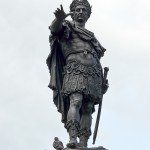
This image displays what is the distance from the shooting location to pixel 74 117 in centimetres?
1446

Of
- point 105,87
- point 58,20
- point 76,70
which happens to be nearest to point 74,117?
point 76,70

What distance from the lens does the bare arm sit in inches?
582

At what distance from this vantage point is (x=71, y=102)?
14.8 metres

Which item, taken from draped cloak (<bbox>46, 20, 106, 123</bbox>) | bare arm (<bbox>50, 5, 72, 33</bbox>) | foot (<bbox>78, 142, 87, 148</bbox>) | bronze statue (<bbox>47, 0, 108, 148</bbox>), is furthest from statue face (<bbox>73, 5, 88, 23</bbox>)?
foot (<bbox>78, 142, 87, 148</bbox>)

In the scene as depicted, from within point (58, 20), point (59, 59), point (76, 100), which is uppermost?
point (58, 20)

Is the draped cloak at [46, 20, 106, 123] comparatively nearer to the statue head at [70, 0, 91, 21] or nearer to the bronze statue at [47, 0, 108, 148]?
the bronze statue at [47, 0, 108, 148]

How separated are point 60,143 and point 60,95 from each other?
1.60 m

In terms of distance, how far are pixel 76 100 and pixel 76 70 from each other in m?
0.80

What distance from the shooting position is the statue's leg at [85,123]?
14914 millimetres

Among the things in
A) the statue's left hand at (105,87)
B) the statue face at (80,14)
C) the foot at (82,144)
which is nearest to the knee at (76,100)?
the foot at (82,144)

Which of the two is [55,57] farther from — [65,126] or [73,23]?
[65,126]

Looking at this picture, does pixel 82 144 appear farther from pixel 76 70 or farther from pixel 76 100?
pixel 76 70

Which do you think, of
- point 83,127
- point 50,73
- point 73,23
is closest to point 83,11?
point 73,23

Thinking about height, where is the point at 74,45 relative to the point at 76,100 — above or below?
above
